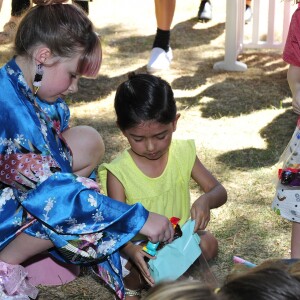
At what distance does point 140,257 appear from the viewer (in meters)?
2.07

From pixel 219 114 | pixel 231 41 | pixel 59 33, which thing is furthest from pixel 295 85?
pixel 231 41

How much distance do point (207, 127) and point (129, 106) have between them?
1.59m

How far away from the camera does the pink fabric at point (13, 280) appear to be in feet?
7.14

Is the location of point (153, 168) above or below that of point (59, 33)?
below

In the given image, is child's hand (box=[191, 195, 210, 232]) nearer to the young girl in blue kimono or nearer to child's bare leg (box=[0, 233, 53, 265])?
the young girl in blue kimono

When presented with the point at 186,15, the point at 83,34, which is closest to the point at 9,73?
the point at 83,34

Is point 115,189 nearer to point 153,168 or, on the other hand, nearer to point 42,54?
point 153,168

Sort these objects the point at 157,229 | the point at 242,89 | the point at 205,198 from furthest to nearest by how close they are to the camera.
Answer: the point at 242,89
the point at 205,198
the point at 157,229

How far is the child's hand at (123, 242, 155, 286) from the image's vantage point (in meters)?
2.05

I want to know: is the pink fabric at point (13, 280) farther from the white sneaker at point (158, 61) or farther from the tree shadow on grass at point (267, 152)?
the white sneaker at point (158, 61)

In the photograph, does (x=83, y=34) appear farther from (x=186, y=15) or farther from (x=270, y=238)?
(x=186, y=15)

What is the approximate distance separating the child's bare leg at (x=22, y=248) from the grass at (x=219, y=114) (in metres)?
0.23

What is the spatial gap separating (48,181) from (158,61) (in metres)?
2.78

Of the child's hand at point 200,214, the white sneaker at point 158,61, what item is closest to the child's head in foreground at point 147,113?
the child's hand at point 200,214
